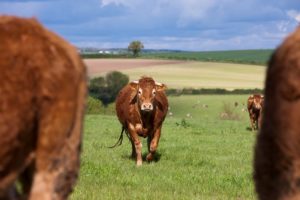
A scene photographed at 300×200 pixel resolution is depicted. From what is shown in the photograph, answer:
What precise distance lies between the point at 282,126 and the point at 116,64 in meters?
56.4

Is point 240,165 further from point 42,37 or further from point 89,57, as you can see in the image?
point 89,57

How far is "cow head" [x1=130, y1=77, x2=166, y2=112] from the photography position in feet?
53.4

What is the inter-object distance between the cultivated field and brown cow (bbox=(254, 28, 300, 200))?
48.8 metres

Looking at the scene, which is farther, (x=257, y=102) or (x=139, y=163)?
(x=257, y=102)

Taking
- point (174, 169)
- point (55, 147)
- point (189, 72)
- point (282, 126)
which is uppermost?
point (282, 126)

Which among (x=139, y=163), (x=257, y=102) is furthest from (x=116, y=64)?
(x=139, y=163)

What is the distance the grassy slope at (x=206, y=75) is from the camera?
58656 mm

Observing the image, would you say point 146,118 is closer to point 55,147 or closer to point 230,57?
point 55,147

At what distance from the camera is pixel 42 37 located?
4688mm

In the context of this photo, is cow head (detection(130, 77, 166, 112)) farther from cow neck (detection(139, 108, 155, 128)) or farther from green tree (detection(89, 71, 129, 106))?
green tree (detection(89, 71, 129, 106))

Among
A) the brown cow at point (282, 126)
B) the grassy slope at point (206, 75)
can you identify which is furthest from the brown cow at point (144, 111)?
the grassy slope at point (206, 75)

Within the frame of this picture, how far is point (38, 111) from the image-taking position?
456 centimetres

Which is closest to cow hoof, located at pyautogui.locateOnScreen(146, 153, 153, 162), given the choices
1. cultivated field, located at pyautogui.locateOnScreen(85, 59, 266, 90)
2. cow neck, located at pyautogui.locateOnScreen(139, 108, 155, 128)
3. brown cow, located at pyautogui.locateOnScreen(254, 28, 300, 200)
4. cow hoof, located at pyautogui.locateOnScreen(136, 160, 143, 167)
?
cow hoof, located at pyautogui.locateOnScreen(136, 160, 143, 167)

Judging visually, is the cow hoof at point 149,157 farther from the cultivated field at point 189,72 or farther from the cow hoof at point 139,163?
the cultivated field at point 189,72
